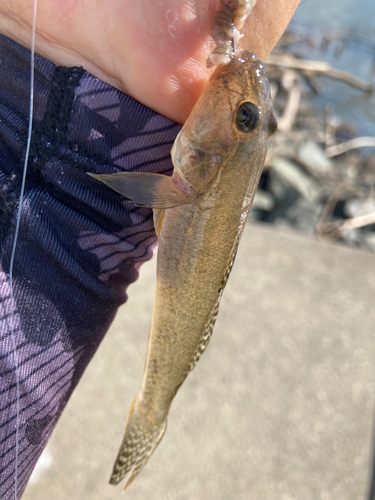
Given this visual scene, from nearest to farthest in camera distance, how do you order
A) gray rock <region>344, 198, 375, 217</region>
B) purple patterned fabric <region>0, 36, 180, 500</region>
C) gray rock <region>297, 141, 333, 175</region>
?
purple patterned fabric <region>0, 36, 180, 500</region>, gray rock <region>344, 198, 375, 217</region>, gray rock <region>297, 141, 333, 175</region>

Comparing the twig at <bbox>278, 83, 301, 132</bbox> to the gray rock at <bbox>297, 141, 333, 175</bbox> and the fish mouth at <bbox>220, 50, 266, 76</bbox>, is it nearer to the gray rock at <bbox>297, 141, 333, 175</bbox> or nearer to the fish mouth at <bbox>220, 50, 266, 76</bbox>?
the gray rock at <bbox>297, 141, 333, 175</bbox>

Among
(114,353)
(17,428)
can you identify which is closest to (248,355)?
(114,353)

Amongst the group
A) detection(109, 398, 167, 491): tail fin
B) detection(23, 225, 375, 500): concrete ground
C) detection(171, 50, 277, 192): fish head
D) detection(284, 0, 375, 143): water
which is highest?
detection(171, 50, 277, 192): fish head

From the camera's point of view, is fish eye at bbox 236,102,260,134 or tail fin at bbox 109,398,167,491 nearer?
fish eye at bbox 236,102,260,134

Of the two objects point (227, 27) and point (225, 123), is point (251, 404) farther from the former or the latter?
point (227, 27)

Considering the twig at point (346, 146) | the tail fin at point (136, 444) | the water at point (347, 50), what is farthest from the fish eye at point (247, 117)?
the water at point (347, 50)

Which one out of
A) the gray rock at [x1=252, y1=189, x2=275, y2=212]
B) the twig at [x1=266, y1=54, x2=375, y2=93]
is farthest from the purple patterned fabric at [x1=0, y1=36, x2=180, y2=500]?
the twig at [x1=266, y1=54, x2=375, y2=93]

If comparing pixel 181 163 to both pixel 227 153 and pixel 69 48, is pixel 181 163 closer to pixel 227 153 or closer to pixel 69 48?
pixel 227 153

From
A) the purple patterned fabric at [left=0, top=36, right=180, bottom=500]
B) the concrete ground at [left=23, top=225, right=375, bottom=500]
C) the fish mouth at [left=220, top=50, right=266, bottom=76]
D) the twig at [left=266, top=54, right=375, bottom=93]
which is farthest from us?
the twig at [left=266, top=54, right=375, bottom=93]
